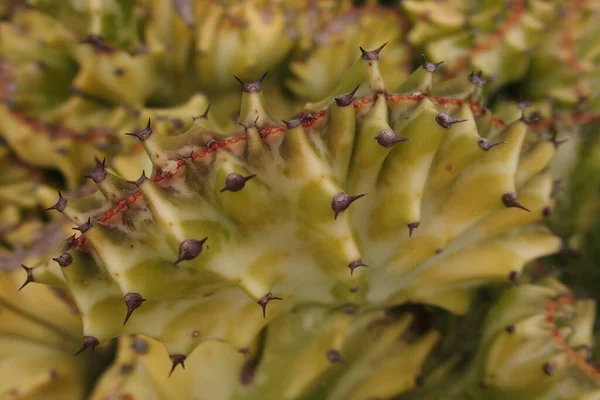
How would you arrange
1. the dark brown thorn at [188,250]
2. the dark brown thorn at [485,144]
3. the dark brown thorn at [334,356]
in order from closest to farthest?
1. the dark brown thorn at [188,250]
2. the dark brown thorn at [485,144]
3. the dark brown thorn at [334,356]

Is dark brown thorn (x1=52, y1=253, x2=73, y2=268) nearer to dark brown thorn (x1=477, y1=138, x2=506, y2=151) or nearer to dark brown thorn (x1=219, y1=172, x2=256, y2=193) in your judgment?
dark brown thorn (x1=219, y1=172, x2=256, y2=193)

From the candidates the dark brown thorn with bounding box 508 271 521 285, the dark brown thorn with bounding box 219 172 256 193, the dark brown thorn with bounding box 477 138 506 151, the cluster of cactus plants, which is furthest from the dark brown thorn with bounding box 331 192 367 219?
the dark brown thorn with bounding box 508 271 521 285

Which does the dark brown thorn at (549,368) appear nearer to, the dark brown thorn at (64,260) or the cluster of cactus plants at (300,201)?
the cluster of cactus plants at (300,201)

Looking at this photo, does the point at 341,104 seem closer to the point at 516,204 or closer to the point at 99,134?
the point at 516,204

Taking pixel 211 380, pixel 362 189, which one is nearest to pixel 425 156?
pixel 362 189

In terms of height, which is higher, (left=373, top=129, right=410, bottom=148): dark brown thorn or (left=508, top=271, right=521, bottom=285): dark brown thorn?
(left=373, top=129, right=410, bottom=148): dark brown thorn

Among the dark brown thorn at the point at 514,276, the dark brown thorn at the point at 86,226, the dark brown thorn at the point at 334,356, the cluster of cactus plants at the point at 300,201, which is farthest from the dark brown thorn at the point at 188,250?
the dark brown thorn at the point at 514,276

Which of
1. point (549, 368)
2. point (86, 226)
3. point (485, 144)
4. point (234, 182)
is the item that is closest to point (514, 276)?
point (549, 368)

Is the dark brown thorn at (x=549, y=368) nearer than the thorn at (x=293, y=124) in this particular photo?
No

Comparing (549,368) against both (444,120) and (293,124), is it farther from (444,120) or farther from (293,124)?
(293,124)
